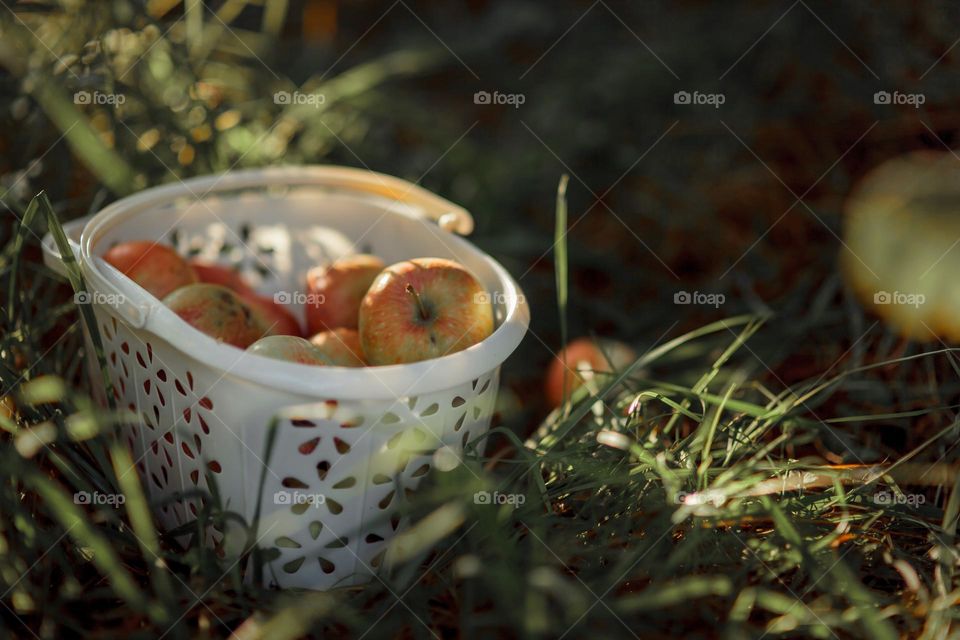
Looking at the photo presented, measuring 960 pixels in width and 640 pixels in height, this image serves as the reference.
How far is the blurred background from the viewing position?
135cm

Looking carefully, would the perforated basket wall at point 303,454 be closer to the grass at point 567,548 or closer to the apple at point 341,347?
the grass at point 567,548

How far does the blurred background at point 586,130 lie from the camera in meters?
1.35

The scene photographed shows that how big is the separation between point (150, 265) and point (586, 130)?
1026 millimetres

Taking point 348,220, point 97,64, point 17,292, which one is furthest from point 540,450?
point 97,64

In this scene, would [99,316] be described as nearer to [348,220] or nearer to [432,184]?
[348,220]

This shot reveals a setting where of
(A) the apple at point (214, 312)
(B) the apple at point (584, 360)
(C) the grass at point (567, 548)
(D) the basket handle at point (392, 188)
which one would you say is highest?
(D) the basket handle at point (392, 188)

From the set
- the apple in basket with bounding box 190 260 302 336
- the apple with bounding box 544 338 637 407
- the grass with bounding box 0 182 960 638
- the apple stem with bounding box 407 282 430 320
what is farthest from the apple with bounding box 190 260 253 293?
the apple with bounding box 544 338 637 407

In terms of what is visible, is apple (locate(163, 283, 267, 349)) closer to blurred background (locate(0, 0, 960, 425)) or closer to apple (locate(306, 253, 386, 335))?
apple (locate(306, 253, 386, 335))

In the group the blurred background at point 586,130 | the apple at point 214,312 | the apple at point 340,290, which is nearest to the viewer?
the apple at point 214,312

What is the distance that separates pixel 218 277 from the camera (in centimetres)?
122

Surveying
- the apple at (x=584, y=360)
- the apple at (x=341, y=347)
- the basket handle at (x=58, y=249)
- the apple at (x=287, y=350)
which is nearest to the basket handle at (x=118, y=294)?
the basket handle at (x=58, y=249)

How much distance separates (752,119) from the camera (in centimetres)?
175

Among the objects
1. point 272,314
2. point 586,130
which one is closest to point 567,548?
point 272,314

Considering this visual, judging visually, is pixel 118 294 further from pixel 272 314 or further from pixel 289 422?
pixel 272 314
